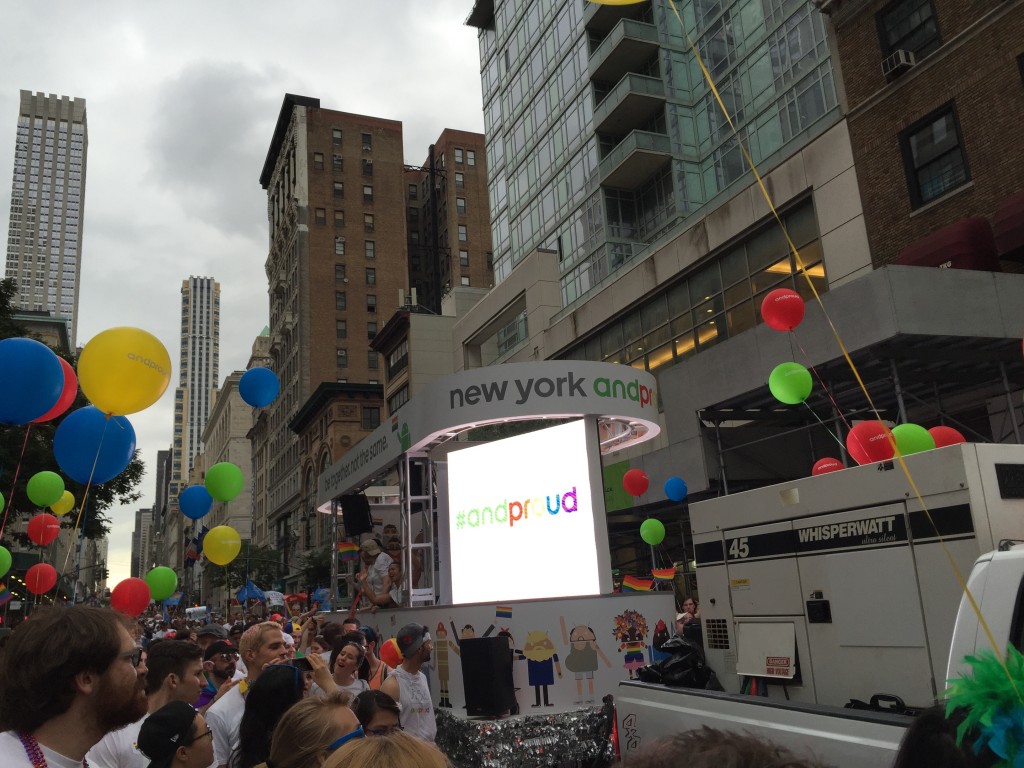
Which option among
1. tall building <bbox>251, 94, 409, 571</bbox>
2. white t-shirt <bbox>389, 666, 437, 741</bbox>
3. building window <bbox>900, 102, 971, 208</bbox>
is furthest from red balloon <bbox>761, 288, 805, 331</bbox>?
tall building <bbox>251, 94, 409, 571</bbox>

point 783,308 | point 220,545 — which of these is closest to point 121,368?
point 220,545

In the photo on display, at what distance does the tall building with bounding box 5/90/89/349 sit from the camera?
628 ft

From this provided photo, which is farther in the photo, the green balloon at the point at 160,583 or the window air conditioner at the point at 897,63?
the window air conditioner at the point at 897,63

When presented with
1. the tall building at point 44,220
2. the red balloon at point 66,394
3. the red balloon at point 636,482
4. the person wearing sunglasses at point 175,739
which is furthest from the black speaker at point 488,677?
the tall building at point 44,220

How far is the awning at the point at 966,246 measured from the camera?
17734 mm

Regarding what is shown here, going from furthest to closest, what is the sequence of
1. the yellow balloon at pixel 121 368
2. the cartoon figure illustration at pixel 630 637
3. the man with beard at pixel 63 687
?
the cartoon figure illustration at pixel 630 637 → the yellow balloon at pixel 121 368 → the man with beard at pixel 63 687

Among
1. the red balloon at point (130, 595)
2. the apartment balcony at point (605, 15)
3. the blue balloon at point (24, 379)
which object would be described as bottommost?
the red balloon at point (130, 595)

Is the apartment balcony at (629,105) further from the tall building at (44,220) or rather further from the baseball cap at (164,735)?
the tall building at (44,220)

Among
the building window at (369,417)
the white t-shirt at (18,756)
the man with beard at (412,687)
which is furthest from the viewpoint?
the building window at (369,417)

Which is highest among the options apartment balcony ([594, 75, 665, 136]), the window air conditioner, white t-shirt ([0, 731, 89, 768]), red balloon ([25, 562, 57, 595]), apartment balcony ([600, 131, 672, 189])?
apartment balcony ([594, 75, 665, 136])

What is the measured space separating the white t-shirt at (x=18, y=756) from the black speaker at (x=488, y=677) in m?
7.22

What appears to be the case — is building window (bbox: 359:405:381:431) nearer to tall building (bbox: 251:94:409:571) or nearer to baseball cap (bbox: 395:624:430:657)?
tall building (bbox: 251:94:409:571)

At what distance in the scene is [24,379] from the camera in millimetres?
9508

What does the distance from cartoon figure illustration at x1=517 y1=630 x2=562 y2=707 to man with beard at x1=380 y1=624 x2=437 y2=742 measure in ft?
7.09
